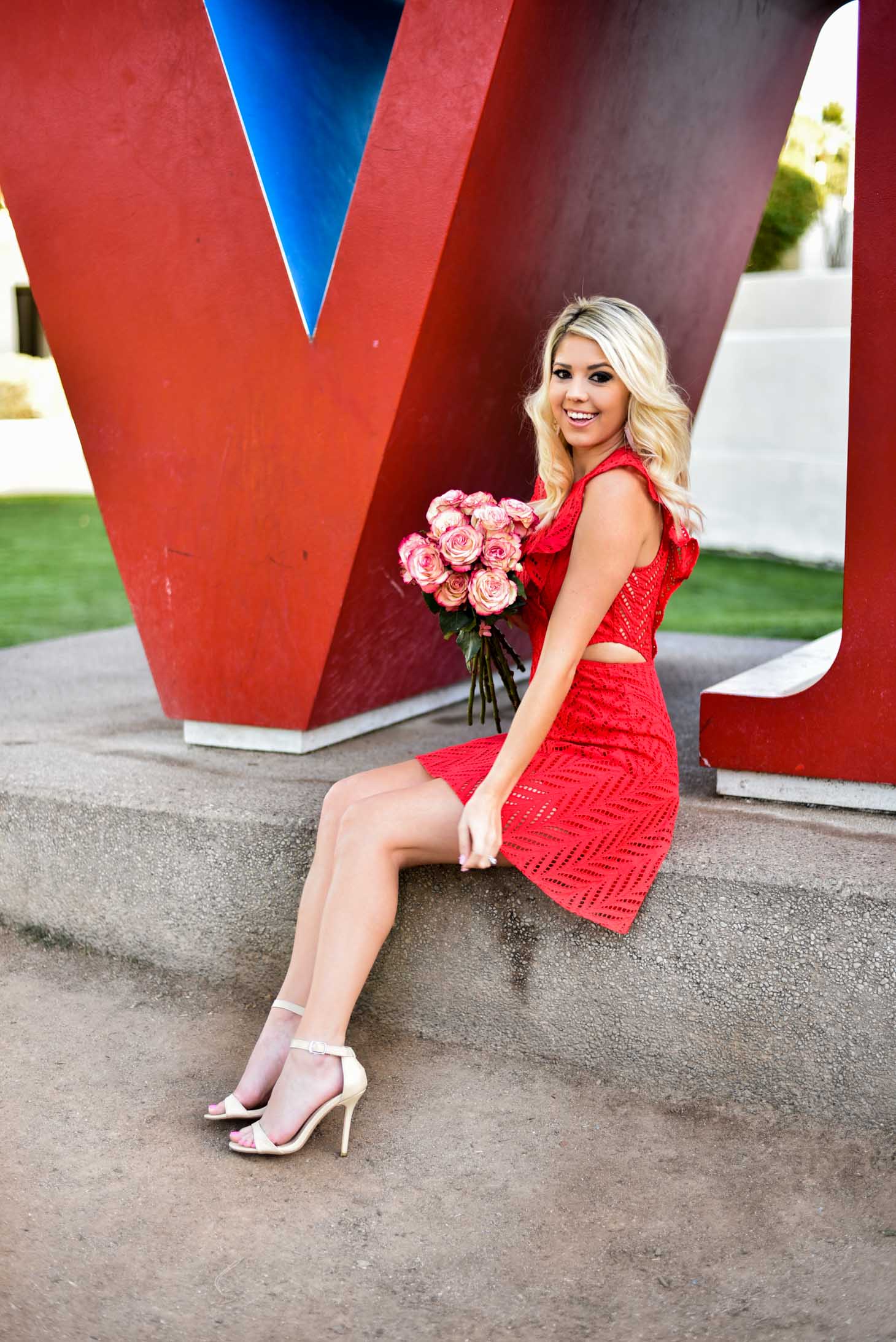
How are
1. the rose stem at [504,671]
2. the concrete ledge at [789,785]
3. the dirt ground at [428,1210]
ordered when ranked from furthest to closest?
the concrete ledge at [789,785], the rose stem at [504,671], the dirt ground at [428,1210]

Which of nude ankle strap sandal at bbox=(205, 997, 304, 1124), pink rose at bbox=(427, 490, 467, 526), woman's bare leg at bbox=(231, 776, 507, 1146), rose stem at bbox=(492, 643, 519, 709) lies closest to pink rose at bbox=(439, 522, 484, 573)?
pink rose at bbox=(427, 490, 467, 526)

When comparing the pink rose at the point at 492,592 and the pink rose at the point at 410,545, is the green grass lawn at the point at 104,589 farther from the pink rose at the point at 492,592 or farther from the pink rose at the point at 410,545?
the pink rose at the point at 492,592

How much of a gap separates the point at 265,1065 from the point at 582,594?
1.25 meters

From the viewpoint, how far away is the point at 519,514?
305 centimetres

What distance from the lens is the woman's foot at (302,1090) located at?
8.85 ft

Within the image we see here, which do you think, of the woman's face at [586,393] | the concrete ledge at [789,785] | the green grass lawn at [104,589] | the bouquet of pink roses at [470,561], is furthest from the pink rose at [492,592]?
the green grass lawn at [104,589]

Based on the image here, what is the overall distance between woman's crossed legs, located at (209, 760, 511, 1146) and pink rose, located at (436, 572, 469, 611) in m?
0.42

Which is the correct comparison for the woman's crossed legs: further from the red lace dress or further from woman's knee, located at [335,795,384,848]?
the red lace dress

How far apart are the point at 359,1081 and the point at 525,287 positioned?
2.64 meters

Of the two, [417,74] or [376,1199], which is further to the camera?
[417,74]

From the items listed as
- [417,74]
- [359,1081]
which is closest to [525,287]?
[417,74]

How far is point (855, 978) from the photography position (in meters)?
2.89

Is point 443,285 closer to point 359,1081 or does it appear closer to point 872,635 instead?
point 872,635

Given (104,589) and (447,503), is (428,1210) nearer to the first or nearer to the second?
(447,503)
